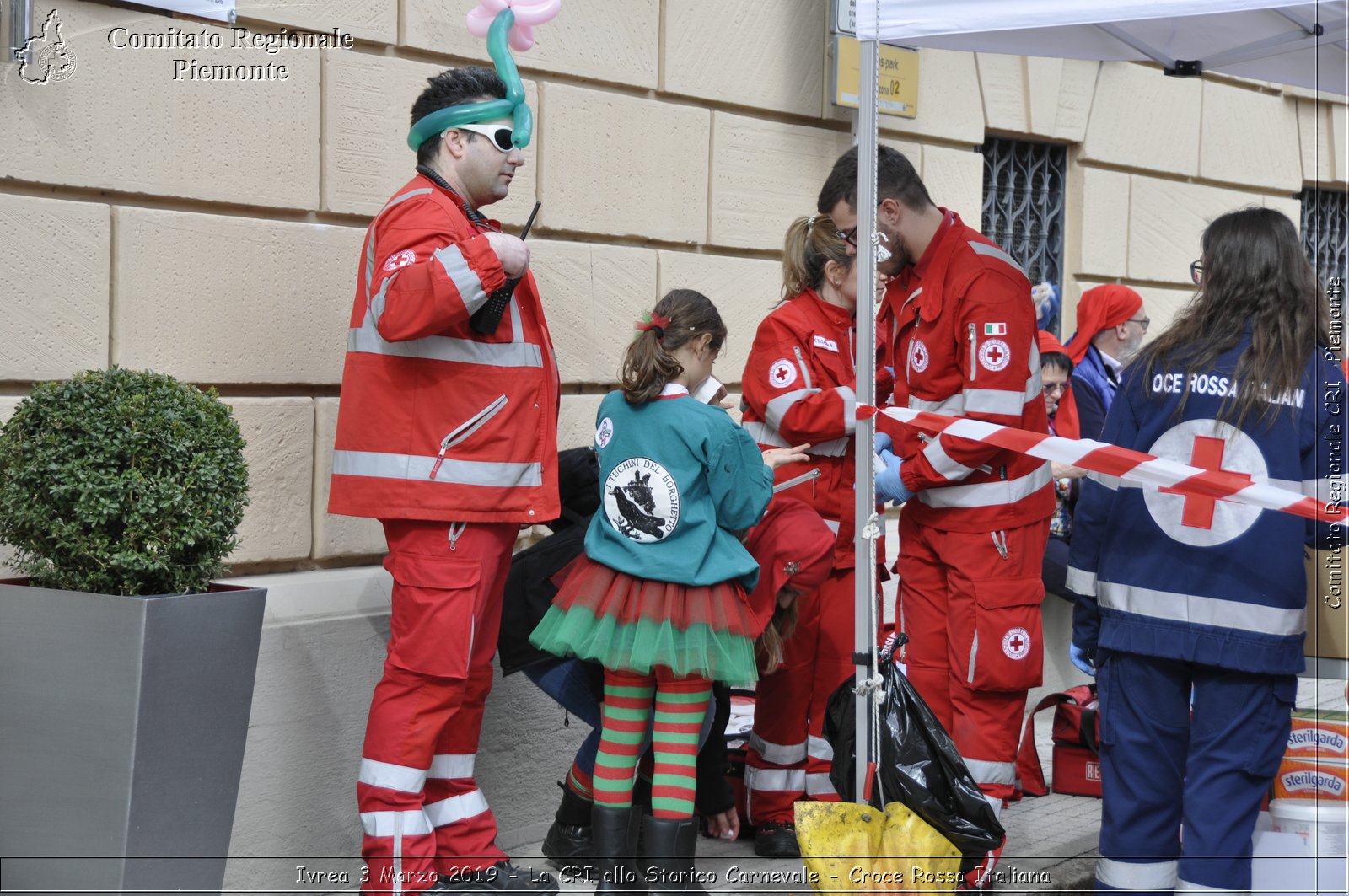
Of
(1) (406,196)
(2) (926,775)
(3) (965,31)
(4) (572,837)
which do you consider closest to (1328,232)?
(3) (965,31)

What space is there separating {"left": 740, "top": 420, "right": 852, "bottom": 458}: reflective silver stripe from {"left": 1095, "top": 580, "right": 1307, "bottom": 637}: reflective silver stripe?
3.99ft

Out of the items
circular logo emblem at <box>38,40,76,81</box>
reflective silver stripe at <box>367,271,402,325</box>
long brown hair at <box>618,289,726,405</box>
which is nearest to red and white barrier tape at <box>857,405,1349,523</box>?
long brown hair at <box>618,289,726,405</box>

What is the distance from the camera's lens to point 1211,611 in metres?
3.67

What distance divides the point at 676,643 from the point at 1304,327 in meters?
1.84

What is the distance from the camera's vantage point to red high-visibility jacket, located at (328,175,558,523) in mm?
3805

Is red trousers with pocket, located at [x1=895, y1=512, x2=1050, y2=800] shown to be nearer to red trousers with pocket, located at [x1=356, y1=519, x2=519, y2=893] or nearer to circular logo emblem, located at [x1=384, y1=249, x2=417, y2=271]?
red trousers with pocket, located at [x1=356, y1=519, x2=519, y2=893]

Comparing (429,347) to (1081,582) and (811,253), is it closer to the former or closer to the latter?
(811,253)

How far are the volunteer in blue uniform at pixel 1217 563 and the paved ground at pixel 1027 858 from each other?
0.35 meters

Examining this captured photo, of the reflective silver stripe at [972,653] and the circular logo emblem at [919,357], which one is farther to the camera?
the circular logo emblem at [919,357]

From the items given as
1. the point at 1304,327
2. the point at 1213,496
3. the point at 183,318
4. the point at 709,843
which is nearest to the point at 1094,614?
the point at 1213,496

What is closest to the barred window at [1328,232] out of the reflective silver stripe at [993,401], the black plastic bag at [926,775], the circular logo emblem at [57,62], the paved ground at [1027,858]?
the paved ground at [1027,858]

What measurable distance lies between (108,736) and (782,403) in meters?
2.34

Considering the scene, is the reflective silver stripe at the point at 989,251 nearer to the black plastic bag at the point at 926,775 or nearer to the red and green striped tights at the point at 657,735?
the black plastic bag at the point at 926,775

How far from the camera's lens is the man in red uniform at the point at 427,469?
3.81m
